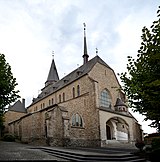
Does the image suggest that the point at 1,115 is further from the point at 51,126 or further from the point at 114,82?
the point at 114,82

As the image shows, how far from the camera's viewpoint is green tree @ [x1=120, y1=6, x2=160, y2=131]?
356 inches

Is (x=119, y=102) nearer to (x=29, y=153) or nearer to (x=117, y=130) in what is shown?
(x=117, y=130)

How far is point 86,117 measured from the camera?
29.9 metres

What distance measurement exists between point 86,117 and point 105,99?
Result: 6.05 m

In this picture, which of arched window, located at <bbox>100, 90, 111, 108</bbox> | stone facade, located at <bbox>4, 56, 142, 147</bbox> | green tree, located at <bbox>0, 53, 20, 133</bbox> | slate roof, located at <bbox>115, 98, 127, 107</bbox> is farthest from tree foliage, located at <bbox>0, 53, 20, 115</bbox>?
slate roof, located at <bbox>115, 98, 127, 107</bbox>

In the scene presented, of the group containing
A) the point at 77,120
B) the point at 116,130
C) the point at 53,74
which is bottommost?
the point at 116,130

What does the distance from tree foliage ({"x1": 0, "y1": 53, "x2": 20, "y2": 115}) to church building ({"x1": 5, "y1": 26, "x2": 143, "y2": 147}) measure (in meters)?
8.99

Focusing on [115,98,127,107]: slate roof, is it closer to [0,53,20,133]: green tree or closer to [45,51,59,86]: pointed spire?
[0,53,20,133]: green tree

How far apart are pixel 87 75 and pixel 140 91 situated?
22235mm

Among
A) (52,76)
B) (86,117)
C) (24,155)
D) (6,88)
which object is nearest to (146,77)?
(24,155)

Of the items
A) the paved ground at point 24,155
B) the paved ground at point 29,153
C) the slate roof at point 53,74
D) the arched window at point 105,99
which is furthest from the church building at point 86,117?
the slate roof at point 53,74

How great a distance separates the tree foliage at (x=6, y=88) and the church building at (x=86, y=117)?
899 cm

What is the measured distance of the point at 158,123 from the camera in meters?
11.2

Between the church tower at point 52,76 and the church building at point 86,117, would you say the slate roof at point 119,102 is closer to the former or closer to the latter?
the church building at point 86,117
